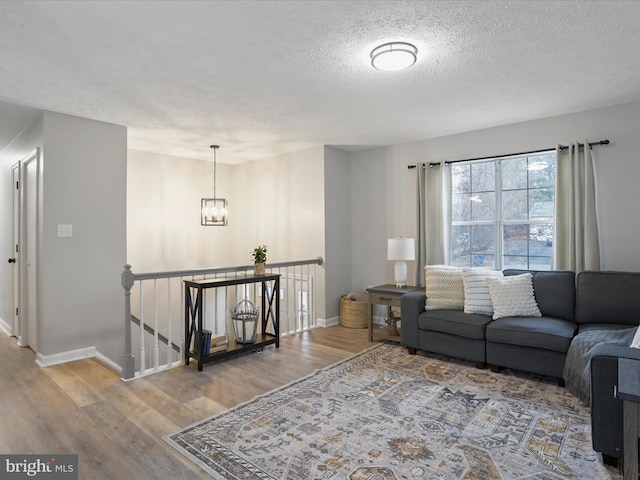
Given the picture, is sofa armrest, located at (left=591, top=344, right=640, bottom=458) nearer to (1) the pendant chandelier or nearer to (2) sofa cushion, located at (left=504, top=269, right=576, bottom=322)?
(2) sofa cushion, located at (left=504, top=269, right=576, bottom=322)

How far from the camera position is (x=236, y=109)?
3.63 m

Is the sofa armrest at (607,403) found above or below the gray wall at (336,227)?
below

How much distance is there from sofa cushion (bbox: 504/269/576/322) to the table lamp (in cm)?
133

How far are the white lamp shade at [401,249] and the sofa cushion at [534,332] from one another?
1.31m

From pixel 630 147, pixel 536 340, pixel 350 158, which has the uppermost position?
pixel 350 158

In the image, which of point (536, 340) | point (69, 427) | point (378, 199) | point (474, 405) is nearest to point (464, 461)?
point (474, 405)

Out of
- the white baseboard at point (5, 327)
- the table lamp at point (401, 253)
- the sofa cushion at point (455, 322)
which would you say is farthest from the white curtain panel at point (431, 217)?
the white baseboard at point (5, 327)

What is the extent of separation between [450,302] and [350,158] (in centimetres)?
267

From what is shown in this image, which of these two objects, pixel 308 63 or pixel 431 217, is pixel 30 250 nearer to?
pixel 308 63

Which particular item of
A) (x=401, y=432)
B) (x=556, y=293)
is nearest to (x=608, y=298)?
(x=556, y=293)

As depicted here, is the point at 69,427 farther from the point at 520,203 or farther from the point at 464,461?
the point at 520,203

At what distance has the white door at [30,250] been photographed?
382 centimetres

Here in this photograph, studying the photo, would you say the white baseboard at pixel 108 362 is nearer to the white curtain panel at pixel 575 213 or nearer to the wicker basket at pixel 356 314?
the wicker basket at pixel 356 314

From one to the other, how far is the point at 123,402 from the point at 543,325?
131 inches
